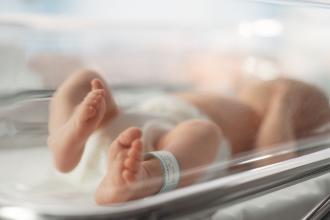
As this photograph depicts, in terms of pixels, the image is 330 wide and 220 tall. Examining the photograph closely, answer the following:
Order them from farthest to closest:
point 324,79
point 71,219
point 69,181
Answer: point 324,79, point 69,181, point 71,219

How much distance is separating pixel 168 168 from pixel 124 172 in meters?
0.07

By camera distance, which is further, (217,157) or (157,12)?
(157,12)

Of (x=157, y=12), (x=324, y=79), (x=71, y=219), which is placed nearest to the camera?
(x=71, y=219)

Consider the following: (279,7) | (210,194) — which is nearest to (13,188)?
(210,194)

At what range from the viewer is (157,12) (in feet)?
3.31

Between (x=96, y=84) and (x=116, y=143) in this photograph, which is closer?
(x=116, y=143)

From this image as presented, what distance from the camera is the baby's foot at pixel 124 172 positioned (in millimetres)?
434

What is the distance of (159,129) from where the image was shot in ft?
2.08

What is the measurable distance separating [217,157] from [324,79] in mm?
343

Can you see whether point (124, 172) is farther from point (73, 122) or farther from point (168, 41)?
point (168, 41)

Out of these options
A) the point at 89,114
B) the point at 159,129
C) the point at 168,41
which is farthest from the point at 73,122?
the point at 168,41

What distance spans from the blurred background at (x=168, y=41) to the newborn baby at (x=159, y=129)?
0.09 meters

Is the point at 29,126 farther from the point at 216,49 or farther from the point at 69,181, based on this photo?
the point at 216,49

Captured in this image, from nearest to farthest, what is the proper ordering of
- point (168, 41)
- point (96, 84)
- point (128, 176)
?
point (128, 176)
point (96, 84)
point (168, 41)
